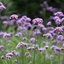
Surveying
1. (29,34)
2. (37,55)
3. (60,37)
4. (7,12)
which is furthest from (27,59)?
(7,12)

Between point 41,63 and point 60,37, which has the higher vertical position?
point 60,37

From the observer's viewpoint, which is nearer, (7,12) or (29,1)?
(7,12)

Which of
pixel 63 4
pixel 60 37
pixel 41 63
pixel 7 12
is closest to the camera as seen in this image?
pixel 60 37

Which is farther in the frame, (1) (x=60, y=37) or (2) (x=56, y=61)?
(2) (x=56, y=61)

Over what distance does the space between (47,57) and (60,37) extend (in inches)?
27.8

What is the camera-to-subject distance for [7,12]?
328 inches

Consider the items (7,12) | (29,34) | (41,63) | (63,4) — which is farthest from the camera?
(63,4)

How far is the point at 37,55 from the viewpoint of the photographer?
13.6 ft

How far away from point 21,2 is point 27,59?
643 centimetres

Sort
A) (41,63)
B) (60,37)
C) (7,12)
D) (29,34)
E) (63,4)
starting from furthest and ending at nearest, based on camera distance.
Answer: (63,4) → (7,12) → (29,34) → (41,63) → (60,37)

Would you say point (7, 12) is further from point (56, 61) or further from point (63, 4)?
point (56, 61)

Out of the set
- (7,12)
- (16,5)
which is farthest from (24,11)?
(7,12)

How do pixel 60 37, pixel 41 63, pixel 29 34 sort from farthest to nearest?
pixel 29 34
pixel 41 63
pixel 60 37

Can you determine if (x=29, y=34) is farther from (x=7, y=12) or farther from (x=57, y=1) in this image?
(x=57, y=1)
